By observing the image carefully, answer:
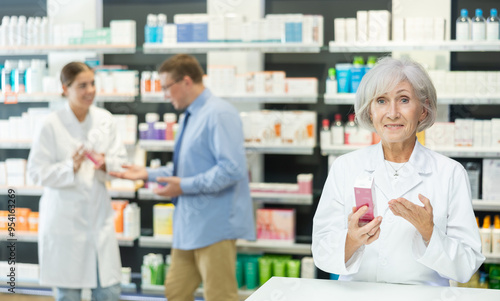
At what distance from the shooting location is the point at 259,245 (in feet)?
17.1

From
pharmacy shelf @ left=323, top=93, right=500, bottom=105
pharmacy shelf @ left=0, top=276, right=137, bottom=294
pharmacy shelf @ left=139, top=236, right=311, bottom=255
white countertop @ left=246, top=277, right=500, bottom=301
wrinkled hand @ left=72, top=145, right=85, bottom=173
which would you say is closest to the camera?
white countertop @ left=246, top=277, right=500, bottom=301

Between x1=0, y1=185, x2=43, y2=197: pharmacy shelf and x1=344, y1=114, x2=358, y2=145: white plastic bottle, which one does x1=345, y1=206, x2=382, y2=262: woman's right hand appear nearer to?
x1=344, y1=114, x2=358, y2=145: white plastic bottle

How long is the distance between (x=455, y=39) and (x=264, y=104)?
168 cm

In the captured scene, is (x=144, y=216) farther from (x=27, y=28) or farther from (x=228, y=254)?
(x=228, y=254)

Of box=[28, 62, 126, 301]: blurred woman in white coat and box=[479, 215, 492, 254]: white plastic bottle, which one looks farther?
box=[479, 215, 492, 254]: white plastic bottle

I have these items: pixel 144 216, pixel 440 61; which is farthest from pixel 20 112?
pixel 440 61

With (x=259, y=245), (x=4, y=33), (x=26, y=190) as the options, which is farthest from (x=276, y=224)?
(x=4, y=33)

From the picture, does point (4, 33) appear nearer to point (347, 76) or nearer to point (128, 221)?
point (128, 221)

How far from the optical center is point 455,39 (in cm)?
525

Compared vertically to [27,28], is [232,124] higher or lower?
lower

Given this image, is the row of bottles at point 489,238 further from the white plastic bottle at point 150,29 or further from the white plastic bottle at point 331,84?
the white plastic bottle at point 150,29

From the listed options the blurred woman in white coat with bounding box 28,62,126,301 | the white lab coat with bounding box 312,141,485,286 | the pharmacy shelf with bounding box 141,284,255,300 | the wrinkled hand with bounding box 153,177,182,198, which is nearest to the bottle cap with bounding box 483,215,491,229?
the pharmacy shelf with bounding box 141,284,255,300

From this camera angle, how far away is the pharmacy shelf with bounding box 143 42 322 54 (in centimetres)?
507

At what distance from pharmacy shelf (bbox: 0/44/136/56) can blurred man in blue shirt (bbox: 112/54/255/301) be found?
64.3 inches
